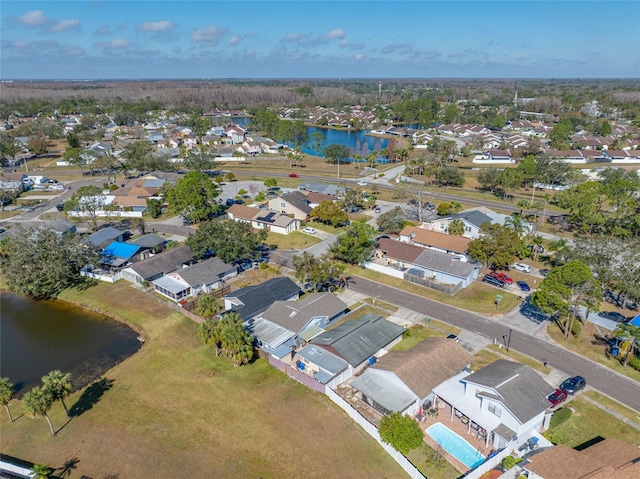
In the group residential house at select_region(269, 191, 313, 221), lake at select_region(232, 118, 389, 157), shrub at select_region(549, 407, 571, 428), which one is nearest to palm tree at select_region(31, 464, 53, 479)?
shrub at select_region(549, 407, 571, 428)

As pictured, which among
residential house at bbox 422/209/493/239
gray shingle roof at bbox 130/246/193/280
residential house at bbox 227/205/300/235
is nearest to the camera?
gray shingle roof at bbox 130/246/193/280

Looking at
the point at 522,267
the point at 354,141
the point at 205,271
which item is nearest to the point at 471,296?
the point at 522,267

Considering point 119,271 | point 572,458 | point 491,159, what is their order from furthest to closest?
point 491,159
point 119,271
point 572,458

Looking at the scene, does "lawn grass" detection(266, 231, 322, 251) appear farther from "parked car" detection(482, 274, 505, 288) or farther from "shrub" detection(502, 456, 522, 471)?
"shrub" detection(502, 456, 522, 471)

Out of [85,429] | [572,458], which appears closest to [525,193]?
[572,458]

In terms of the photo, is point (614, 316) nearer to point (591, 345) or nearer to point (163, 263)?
point (591, 345)

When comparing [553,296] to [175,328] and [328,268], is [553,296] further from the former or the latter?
[175,328]

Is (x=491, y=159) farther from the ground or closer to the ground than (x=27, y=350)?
farther from the ground
